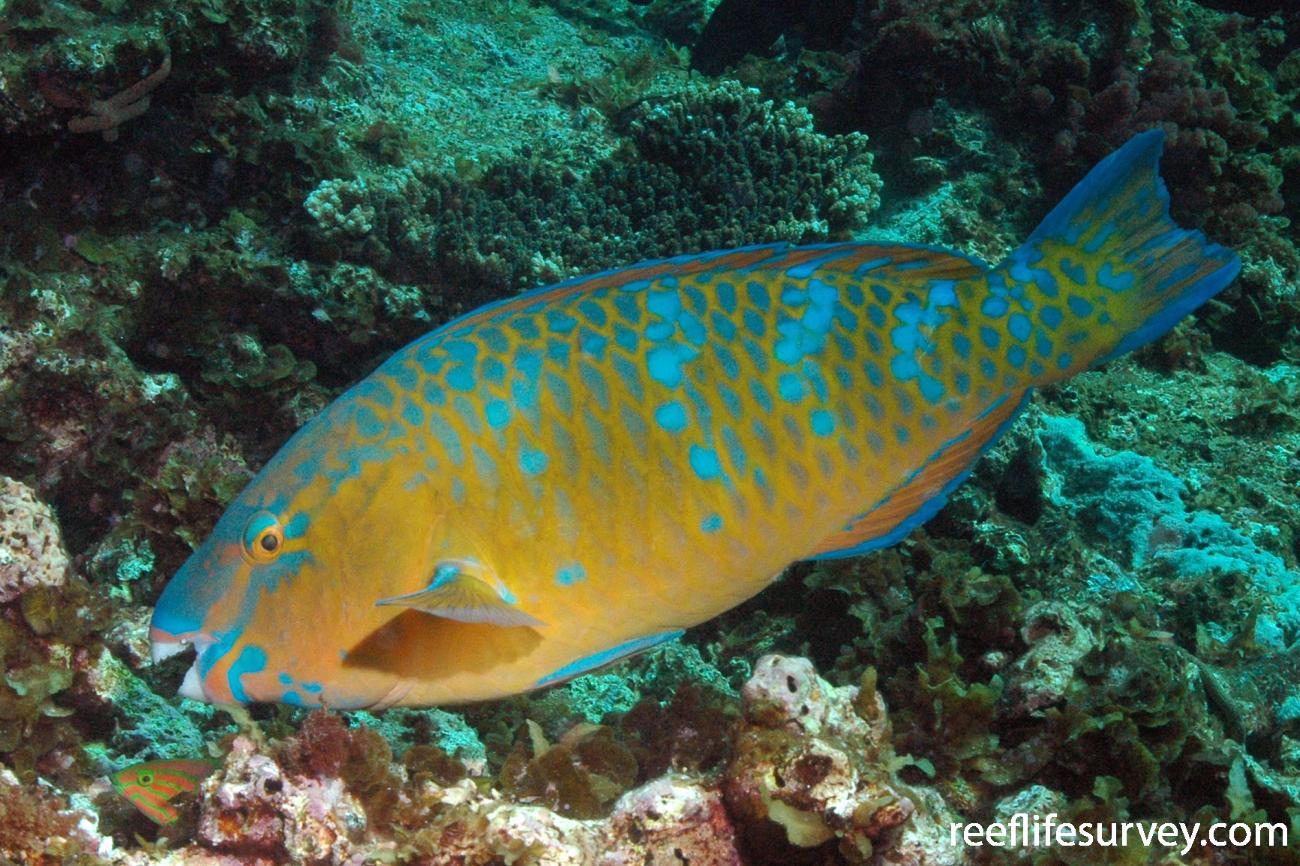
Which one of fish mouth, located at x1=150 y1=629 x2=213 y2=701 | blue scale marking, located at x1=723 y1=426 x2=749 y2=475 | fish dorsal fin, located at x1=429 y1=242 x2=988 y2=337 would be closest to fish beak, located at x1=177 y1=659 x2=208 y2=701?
fish mouth, located at x1=150 y1=629 x2=213 y2=701

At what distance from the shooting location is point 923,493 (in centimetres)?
246

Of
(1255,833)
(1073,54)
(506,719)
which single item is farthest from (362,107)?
(1255,833)

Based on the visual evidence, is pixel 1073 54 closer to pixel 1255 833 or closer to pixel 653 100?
pixel 653 100

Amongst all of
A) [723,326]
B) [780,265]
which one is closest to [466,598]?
[723,326]

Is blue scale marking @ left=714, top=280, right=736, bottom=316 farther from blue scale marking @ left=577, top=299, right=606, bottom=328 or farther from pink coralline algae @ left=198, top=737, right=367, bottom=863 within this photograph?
pink coralline algae @ left=198, top=737, right=367, bottom=863

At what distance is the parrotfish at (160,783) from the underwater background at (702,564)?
0.05m

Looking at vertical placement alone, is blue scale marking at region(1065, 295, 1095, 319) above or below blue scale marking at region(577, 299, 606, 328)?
above

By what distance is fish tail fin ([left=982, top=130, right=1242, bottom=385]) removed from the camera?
2512 millimetres

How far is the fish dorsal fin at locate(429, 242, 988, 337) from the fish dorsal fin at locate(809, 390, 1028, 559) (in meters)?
0.45

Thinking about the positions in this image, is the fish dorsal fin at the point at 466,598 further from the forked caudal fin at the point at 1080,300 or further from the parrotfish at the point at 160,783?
the parrotfish at the point at 160,783

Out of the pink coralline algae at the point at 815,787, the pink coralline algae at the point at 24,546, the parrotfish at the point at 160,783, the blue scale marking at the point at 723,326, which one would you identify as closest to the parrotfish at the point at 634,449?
the blue scale marking at the point at 723,326

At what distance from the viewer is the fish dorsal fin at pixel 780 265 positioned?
238 centimetres

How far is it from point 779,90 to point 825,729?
27.3 feet

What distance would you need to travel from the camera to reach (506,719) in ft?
13.0
